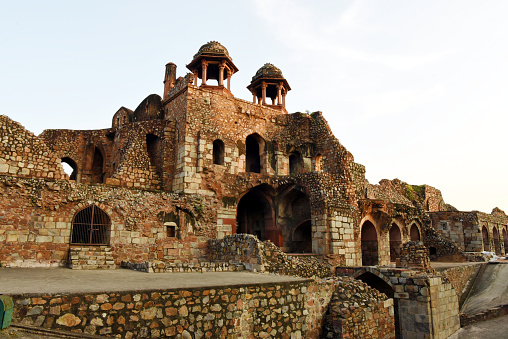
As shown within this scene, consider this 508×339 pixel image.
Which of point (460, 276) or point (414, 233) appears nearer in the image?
point (460, 276)

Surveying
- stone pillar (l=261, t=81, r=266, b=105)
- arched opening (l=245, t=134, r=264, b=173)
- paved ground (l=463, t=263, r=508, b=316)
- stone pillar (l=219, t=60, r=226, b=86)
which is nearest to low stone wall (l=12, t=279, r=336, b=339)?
paved ground (l=463, t=263, r=508, b=316)

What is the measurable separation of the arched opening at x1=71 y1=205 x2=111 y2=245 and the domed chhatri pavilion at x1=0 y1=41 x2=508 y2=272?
0.03 m

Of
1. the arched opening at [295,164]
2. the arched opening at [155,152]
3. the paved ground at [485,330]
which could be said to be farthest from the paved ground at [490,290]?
the arched opening at [155,152]

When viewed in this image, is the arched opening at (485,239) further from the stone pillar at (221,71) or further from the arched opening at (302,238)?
the stone pillar at (221,71)

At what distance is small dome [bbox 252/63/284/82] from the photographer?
2236cm

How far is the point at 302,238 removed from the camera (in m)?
18.3

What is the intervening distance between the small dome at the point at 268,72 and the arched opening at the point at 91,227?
537 inches

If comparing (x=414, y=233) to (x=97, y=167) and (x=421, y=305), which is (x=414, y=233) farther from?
(x=97, y=167)

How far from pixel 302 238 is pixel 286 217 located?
1332 millimetres

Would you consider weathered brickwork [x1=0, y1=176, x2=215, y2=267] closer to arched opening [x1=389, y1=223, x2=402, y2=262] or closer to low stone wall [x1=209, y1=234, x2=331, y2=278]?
low stone wall [x1=209, y1=234, x2=331, y2=278]

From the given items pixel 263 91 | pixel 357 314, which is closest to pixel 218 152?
pixel 263 91

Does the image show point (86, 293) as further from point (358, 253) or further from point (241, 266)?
point (358, 253)

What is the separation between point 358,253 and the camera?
1645 cm

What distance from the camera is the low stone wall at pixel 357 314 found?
317 inches
